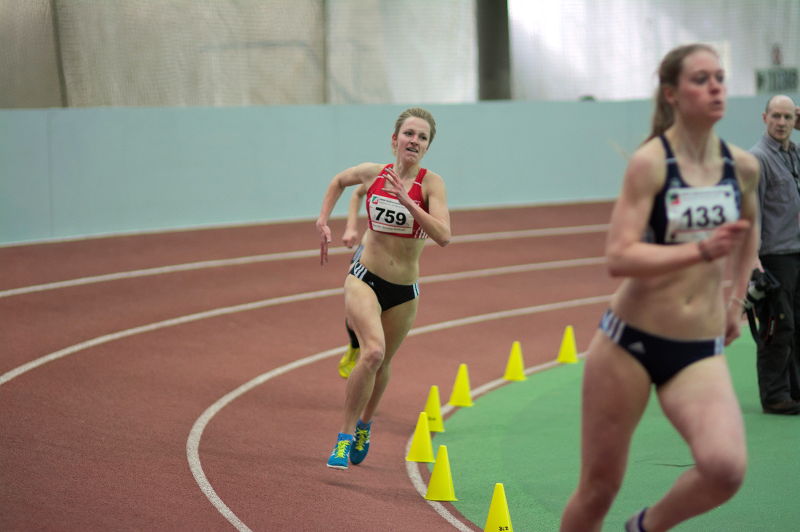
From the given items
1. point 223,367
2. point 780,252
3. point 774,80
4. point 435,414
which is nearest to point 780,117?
point 780,252

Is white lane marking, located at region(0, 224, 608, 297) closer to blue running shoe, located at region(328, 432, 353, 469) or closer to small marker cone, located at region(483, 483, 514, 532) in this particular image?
blue running shoe, located at region(328, 432, 353, 469)

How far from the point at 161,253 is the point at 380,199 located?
791cm

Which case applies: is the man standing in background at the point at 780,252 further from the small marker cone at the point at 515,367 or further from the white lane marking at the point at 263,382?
the white lane marking at the point at 263,382

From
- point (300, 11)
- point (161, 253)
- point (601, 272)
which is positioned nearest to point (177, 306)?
point (161, 253)

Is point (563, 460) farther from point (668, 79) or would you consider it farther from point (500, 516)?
point (668, 79)

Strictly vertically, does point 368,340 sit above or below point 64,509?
above

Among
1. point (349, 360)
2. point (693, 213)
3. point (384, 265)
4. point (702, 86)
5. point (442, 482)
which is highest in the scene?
point (702, 86)

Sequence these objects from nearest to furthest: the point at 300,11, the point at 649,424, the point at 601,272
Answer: the point at 649,424, the point at 601,272, the point at 300,11

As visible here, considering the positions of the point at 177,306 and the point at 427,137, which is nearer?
the point at 427,137

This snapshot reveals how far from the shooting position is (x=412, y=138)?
6664mm

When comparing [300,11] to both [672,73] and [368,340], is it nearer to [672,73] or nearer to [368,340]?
[368,340]

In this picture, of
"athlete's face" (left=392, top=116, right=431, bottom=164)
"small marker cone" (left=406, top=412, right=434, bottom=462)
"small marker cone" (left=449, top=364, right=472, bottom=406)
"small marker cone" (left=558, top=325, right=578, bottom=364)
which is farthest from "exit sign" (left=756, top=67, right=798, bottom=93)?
"athlete's face" (left=392, top=116, right=431, bottom=164)

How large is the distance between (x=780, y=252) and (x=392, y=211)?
302 centimetres

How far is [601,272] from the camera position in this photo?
49.7 ft
